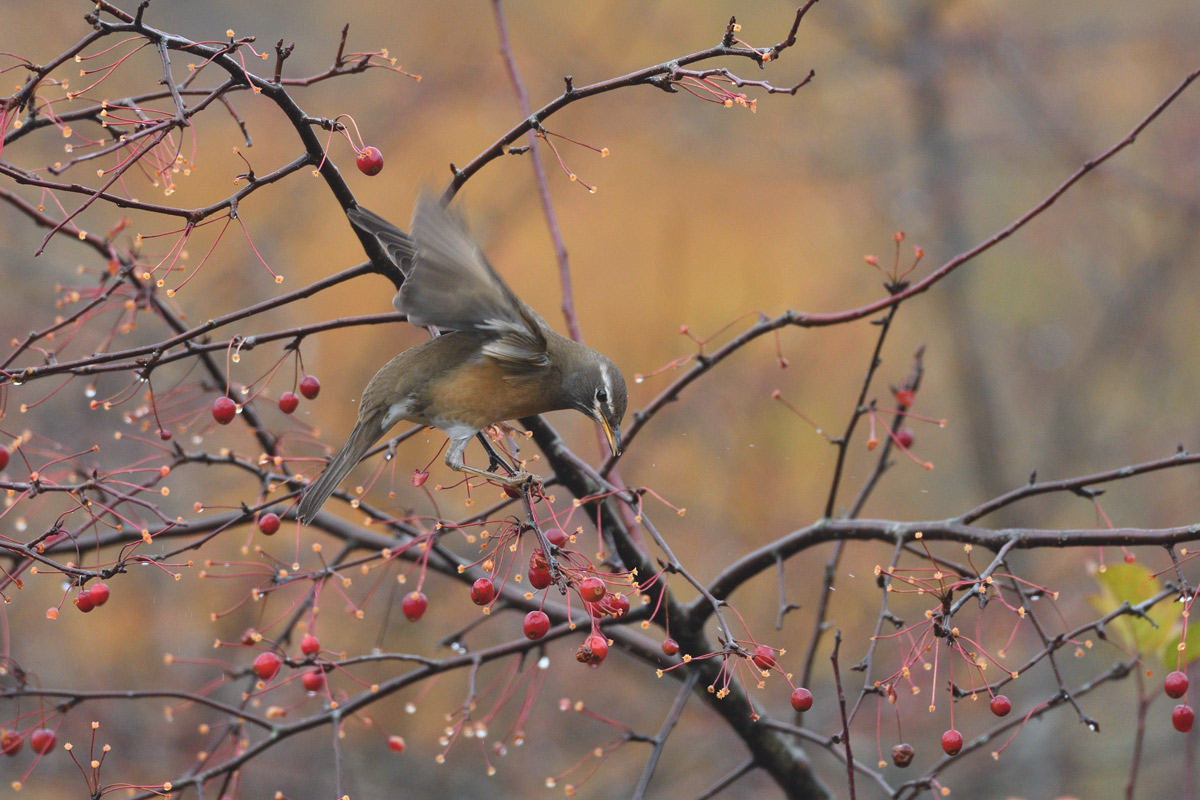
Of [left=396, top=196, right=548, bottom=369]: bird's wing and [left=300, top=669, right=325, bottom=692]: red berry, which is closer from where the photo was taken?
A: [left=396, top=196, right=548, bottom=369]: bird's wing

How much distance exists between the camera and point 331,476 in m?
3.17

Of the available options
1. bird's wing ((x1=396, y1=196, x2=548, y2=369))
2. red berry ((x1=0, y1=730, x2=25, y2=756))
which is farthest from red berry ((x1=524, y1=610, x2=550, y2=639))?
red berry ((x1=0, y1=730, x2=25, y2=756))

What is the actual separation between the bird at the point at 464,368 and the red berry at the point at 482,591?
1.46ft

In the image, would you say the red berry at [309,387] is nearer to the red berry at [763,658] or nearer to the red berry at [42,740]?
the red berry at [42,740]

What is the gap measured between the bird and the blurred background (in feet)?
6.00

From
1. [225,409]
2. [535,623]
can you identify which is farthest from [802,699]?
[225,409]

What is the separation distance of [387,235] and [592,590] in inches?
48.0

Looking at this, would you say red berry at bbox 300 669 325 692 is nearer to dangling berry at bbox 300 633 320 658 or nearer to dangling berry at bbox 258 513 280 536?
dangling berry at bbox 300 633 320 658

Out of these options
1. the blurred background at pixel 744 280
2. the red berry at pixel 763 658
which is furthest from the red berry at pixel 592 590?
the blurred background at pixel 744 280

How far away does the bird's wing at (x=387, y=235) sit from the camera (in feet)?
8.63

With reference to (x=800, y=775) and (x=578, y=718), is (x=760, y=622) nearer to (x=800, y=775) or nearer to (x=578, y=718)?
(x=578, y=718)

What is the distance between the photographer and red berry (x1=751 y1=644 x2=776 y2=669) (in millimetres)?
2277

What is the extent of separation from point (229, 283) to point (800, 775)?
191 inches

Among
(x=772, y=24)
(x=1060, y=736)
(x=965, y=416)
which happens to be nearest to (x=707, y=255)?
(x=772, y=24)
